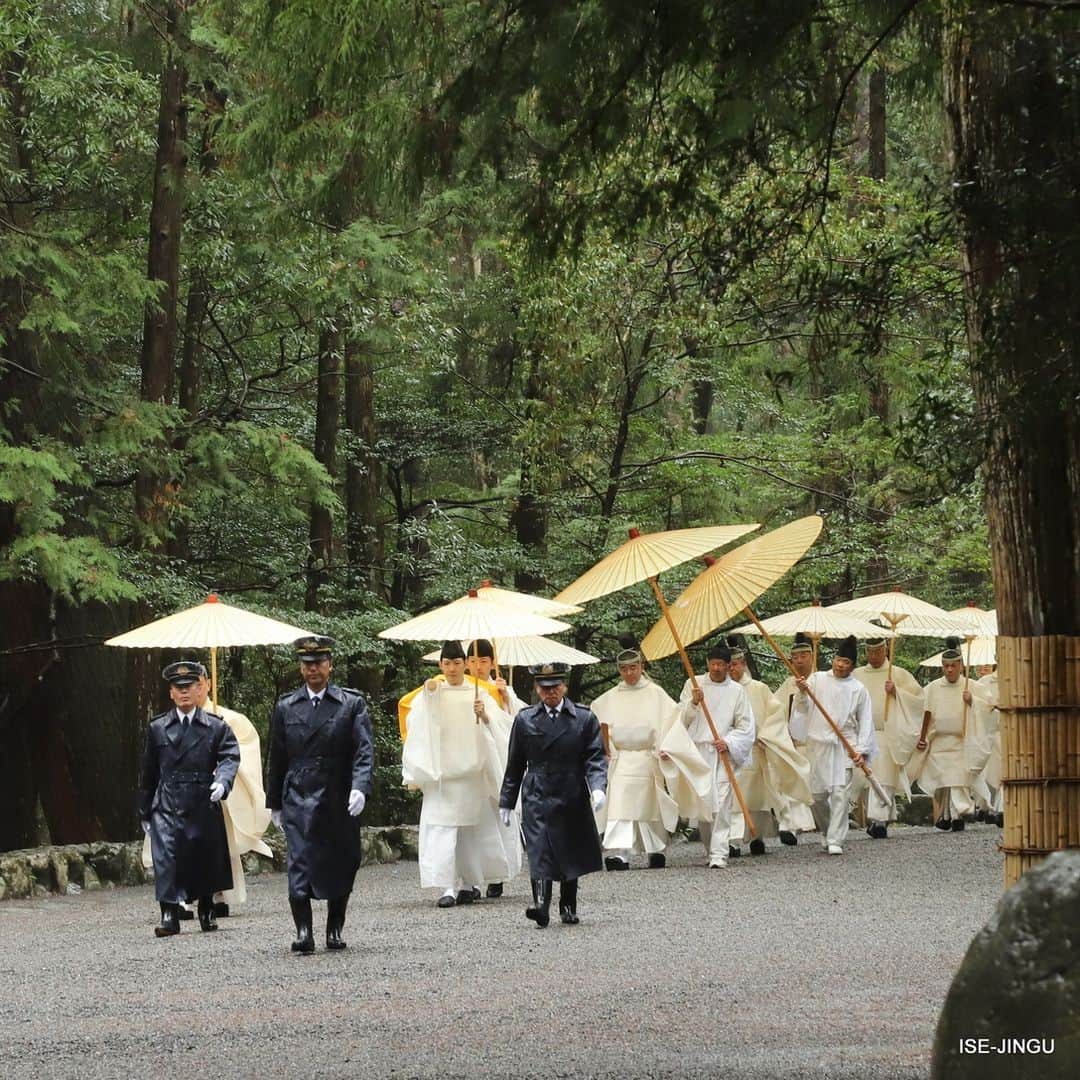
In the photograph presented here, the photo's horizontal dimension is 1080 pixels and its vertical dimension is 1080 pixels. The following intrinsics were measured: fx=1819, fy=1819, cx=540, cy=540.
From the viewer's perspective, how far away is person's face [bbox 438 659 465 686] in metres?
14.9

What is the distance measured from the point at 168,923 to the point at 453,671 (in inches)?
133

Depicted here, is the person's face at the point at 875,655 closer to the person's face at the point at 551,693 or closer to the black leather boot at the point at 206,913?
the person's face at the point at 551,693

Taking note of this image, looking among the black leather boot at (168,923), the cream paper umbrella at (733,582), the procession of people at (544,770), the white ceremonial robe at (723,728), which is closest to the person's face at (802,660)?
the procession of people at (544,770)

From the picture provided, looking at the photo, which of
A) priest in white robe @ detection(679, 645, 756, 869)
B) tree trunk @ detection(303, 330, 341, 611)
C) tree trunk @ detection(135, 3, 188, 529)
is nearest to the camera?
priest in white robe @ detection(679, 645, 756, 869)

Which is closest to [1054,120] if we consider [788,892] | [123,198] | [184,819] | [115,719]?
[184,819]

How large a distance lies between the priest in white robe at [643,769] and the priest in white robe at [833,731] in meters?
1.87

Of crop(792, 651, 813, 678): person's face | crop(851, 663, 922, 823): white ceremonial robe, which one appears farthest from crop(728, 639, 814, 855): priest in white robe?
crop(851, 663, 922, 823): white ceremonial robe

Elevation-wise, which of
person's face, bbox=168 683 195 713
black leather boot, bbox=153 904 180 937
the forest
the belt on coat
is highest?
the forest

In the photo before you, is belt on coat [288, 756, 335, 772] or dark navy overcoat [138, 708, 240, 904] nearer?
belt on coat [288, 756, 335, 772]

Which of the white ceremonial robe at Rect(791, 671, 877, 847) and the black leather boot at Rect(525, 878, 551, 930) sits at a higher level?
the white ceremonial robe at Rect(791, 671, 877, 847)

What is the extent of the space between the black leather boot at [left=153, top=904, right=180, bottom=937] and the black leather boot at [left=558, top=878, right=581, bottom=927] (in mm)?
2666

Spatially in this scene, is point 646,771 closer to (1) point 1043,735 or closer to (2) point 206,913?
(2) point 206,913

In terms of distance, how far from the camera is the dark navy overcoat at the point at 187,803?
12516mm

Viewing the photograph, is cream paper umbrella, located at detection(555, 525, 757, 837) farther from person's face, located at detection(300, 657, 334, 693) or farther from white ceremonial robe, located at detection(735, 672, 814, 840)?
person's face, located at detection(300, 657, 334, 693)
